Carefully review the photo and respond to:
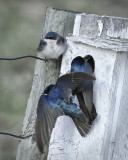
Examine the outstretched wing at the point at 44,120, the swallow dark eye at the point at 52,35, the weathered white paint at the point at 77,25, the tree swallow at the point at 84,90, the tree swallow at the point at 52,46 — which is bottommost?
the outstretched wing at the point at 44,120

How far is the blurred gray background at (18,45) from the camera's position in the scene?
18.2ft

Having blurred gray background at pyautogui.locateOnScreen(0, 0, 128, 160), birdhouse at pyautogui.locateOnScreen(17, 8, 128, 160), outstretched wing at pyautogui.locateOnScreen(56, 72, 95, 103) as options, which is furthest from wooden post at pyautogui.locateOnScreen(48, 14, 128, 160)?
blurred gray background at pyautogui.locateOnScreen(0, 0, 128, 160)

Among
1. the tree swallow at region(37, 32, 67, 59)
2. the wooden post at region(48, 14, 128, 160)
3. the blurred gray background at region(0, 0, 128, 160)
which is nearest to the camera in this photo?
the wooden post at region(48, 14, 128, 160)

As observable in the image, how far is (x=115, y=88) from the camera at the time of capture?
3049 millimetres

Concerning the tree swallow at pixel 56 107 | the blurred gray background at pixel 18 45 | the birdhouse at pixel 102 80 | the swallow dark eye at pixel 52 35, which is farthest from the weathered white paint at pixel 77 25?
the blurred gray background at pixel 18 45

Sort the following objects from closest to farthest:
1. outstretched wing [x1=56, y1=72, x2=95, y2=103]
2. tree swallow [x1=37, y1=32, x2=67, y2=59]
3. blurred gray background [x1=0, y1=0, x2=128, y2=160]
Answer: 1. outstretched wing [x1=56, y1=72, x2=95, y2=103]
2. tree swallow [x1=37, y1=32, x2=67, y2=59]
3. blurred gray background [x1=0, y1=0, x2=128, y2=160]

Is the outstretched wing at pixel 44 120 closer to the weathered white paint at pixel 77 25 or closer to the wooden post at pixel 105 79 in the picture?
the wooden post at pixel 105 79

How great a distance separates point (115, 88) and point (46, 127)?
1.17 feet

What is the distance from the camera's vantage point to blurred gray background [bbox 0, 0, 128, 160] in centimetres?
556

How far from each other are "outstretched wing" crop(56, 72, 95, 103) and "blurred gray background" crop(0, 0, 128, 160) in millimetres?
2177

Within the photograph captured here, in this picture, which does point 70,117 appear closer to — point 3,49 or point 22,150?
point 22,150

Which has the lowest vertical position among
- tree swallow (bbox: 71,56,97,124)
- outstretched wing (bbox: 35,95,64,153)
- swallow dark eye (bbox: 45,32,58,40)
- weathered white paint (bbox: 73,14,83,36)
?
outstretched wing (bbox: 35,95,64,153)

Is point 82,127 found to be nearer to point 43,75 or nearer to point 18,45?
point 43,75

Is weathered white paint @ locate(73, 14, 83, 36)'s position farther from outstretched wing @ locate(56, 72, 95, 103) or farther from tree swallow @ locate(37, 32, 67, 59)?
outstretched wing @ locate(56, 72, 95, 103)
